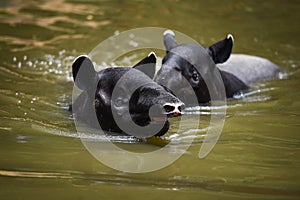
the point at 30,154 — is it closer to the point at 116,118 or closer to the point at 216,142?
the point at 116,118

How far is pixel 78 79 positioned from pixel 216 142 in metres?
1.47

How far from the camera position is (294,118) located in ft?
21.5

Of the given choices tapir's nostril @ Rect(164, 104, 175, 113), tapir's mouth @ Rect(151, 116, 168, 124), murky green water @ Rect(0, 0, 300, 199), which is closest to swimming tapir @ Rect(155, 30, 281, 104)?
murky green water @ Rect(0, 0, 300, 199)

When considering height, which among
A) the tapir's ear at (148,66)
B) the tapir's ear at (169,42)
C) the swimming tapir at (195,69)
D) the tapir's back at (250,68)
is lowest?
the tapir's back at (250,68)

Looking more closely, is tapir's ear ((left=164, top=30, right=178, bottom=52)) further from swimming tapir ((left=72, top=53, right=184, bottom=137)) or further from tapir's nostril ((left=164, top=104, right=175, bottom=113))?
tapir's nostril ((left=164, top=104, right=175, bottom=113))

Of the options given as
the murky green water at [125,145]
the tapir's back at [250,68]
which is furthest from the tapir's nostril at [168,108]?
the tapir's back at [250,68]

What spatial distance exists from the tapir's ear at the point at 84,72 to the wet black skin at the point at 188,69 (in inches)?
52.0

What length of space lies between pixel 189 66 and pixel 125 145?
2534mm

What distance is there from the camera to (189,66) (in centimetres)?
772

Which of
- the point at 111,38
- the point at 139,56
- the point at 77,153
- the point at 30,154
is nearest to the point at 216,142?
the point at 77,153

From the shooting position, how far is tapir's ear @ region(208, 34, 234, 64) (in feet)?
26.9

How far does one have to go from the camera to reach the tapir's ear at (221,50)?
821 cm

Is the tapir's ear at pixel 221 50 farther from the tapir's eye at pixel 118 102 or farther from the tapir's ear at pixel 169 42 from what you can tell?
the tapir's eye at pixel 118 102

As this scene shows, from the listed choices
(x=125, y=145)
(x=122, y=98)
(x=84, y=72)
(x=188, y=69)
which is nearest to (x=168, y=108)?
(x=125, y=145)
